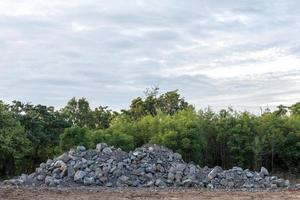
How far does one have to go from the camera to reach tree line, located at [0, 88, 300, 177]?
2439cm

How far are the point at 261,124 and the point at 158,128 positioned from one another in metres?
5.68

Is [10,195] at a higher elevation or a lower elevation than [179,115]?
lower

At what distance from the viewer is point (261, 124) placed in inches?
1057

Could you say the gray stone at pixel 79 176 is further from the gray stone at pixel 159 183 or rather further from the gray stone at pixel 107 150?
the gray stone at pixel 159 183

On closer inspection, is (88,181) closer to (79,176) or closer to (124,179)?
(79,176)

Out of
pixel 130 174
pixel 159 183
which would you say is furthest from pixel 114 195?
pixel 130 174

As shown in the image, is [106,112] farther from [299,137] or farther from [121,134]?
[299,137]

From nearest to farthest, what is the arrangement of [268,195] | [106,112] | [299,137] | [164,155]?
[268,195], [164,155], [299,137], [106,112]

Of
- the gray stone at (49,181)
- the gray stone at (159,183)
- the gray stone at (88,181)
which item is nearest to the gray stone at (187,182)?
the gray stone at (159,183)

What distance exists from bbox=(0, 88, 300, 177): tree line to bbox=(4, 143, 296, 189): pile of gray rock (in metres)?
4.96

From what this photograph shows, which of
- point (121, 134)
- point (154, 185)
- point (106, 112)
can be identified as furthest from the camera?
point (106, 112)

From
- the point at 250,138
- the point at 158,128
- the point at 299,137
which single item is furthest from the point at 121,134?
the point at 299,137

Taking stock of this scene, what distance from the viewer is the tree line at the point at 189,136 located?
24391mm

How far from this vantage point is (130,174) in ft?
59.5
